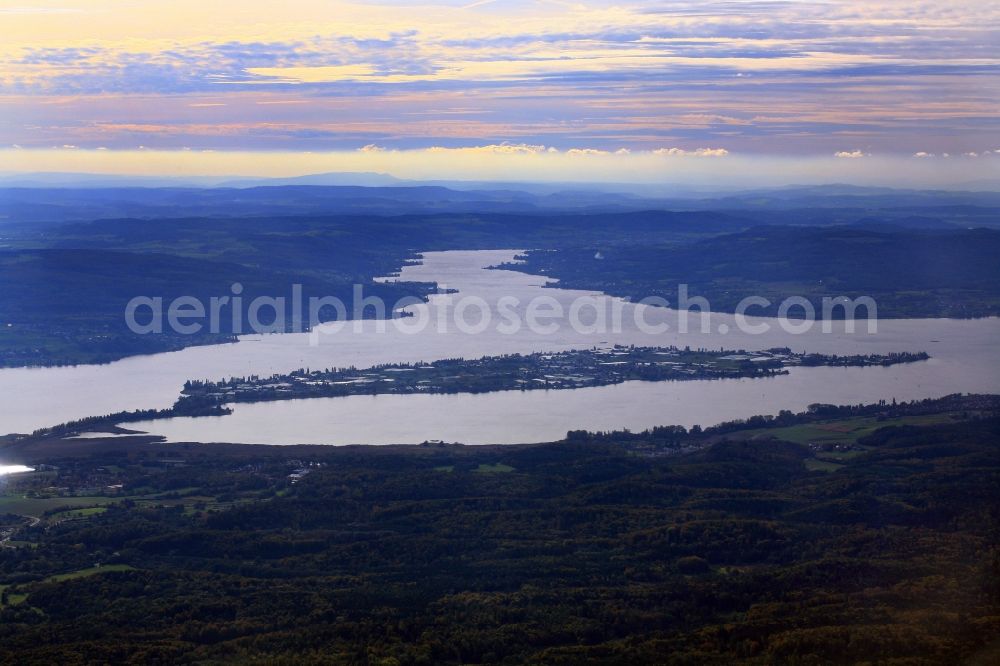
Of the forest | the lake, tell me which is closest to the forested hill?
the lake

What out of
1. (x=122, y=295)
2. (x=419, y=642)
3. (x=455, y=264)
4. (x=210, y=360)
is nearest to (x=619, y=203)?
(x=455, y=264)

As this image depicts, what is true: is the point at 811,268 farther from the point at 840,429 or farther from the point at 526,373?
the point at 840,429

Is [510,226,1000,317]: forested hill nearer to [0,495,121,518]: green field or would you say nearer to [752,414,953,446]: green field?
[752,414,953,446]: green field

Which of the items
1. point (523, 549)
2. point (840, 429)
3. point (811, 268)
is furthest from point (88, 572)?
point (811, 268)

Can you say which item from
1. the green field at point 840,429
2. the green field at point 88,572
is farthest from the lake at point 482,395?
the green field at point 88,572

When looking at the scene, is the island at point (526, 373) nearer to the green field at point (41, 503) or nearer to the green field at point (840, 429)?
the green field at point (840, 429)

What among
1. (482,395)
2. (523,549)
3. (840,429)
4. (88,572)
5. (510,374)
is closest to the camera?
(88,572)
